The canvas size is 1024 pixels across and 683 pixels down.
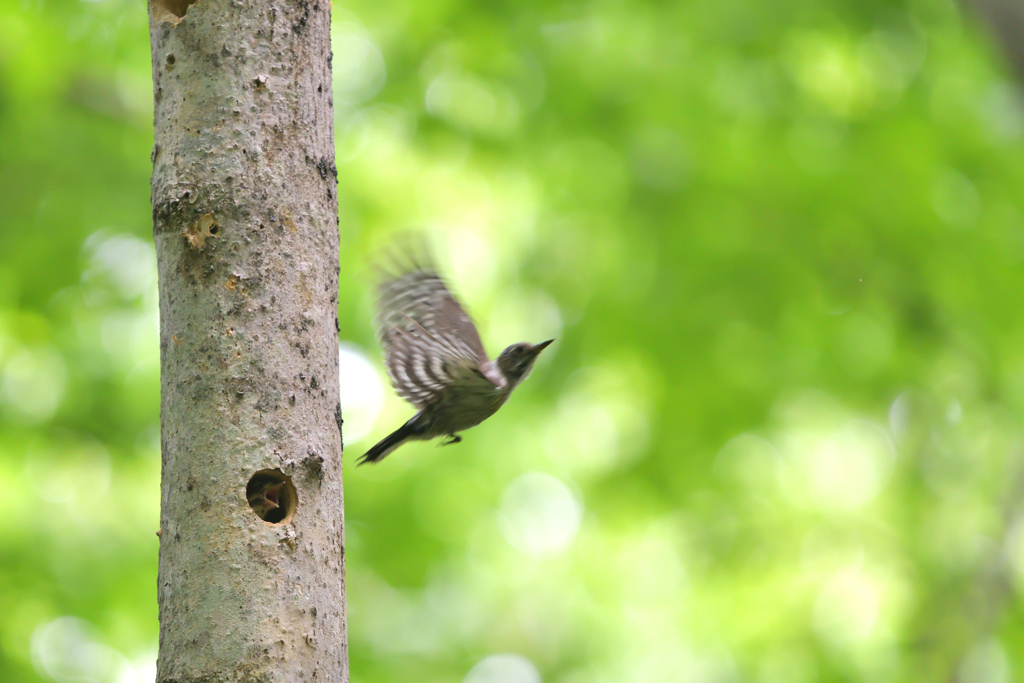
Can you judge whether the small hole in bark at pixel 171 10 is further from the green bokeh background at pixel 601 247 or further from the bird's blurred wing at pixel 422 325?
the green bokeh background at pixel 601 247

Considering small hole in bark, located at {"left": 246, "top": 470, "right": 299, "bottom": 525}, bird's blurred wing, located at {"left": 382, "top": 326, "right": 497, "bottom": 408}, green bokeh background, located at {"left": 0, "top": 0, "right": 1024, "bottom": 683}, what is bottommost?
small hole in bark, located at {"left": 246, "top": 470, "right": 299, "bottom": 525}

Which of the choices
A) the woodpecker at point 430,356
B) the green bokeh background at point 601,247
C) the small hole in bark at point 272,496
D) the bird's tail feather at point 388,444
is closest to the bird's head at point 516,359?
the woodpecker at point 430,356

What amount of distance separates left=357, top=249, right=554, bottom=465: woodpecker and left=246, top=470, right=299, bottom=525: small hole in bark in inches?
49.4

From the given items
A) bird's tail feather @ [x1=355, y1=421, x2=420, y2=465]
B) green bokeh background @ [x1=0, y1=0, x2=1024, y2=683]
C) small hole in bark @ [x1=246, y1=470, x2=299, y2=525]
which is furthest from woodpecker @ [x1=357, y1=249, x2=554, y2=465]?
green bokeh background @ [x1=0, y1=0, x2=1024, y2=683]

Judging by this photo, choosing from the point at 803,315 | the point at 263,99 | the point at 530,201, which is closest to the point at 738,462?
the point at 803,315

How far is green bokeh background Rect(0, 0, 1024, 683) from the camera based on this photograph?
4508mm

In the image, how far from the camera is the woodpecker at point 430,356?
3.05m

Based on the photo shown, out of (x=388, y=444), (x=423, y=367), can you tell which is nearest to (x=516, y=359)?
(x=423, y=367)

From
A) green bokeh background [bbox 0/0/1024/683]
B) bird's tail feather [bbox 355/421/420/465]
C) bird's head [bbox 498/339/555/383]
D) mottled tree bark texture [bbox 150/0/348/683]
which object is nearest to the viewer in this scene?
mottled tree bark texture [bbox 150/0/348/683]

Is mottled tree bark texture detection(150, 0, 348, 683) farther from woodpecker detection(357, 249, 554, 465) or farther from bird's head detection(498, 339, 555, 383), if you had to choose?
bird's head detection(498, 339, 555, 383)

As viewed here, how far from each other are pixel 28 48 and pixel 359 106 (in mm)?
1693

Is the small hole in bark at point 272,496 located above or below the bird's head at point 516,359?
below

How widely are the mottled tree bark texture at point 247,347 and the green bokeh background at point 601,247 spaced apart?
2.85 metres

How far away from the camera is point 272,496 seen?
1.68 metres
